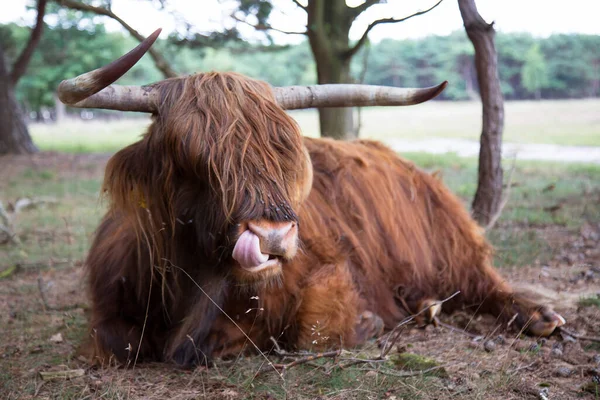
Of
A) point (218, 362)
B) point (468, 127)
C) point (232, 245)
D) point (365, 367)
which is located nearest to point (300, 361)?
point (365, 367)

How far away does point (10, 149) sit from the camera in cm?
1524

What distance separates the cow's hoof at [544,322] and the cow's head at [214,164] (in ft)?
4.66

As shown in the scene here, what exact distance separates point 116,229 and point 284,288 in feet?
3.40

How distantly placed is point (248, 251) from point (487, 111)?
3.60 meters

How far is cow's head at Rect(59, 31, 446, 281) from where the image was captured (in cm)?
256

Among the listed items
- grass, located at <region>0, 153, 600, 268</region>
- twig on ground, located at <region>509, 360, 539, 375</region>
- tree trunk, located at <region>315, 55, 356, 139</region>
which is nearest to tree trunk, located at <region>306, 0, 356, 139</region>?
tree trunk, located at <region>315, 55, 356, 139</region>

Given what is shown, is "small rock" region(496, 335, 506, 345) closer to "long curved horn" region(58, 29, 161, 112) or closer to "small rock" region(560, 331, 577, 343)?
"small rock" region(560, 331, 577, 343)

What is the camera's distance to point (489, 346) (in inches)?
129

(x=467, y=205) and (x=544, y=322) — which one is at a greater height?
(x=544, y=322)

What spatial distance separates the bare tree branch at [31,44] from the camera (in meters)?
11.6

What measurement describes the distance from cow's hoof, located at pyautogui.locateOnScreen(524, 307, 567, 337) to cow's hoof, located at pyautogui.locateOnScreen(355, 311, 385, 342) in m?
0.80

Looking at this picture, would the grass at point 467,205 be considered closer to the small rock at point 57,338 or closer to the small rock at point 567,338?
the small rock at point 57,338

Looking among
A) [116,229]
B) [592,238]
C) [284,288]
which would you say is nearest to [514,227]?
[592,238]

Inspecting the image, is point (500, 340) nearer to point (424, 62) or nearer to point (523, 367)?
point (523, 367)
